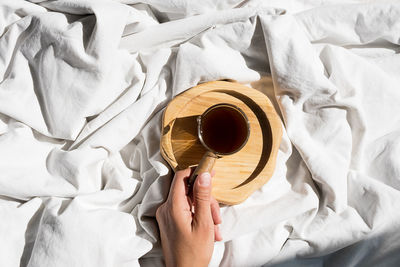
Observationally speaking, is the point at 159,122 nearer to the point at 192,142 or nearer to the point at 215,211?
the point at 192,142

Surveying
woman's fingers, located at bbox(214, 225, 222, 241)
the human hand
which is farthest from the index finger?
woman's fingers, located at bbox(214, 225, 222, 241)

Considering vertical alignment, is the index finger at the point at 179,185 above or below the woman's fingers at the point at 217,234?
above

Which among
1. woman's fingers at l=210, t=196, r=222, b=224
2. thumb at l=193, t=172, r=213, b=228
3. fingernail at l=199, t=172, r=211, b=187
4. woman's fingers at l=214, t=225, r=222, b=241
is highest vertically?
fingernail at l=199, t=172, r=211, b=187

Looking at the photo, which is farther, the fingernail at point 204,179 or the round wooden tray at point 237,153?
the round wooden tray at point 237,153

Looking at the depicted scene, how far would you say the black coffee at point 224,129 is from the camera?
85 centimetres

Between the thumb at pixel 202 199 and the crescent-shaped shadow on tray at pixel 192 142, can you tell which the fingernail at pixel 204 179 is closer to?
the thumb at pixel 202 199

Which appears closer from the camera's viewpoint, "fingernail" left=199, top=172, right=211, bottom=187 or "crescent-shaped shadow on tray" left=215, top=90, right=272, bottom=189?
"fingernail" left=199, top=172, right=211, bottom=187

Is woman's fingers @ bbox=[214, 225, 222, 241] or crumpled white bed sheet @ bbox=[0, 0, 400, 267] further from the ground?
crumpled white bed sheet @ bbox=[0, 0, 400, 267]

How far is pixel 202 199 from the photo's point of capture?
0.78 m

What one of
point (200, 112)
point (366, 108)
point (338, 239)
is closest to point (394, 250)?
point (338, 239)

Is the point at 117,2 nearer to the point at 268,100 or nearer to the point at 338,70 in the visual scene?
the point at 268,100

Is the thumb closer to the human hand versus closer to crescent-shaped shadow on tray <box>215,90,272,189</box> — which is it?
the human hand

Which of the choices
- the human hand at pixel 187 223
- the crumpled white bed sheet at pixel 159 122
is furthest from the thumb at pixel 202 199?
the crumpled white bed sheet at pixel 159 122

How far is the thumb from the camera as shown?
2.51 feet
